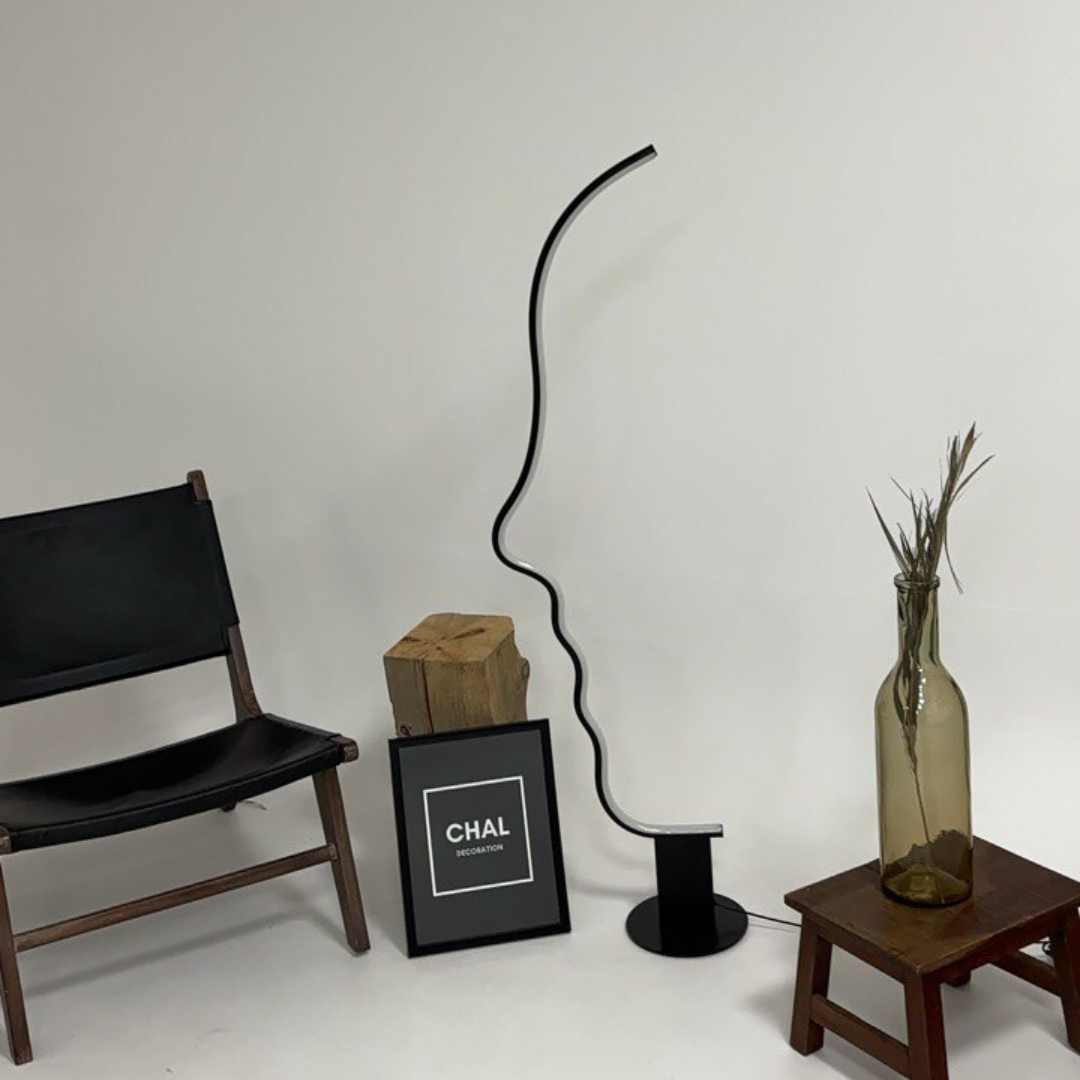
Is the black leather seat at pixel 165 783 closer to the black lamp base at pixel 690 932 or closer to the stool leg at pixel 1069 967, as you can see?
the black lamp base at pixel 690 932

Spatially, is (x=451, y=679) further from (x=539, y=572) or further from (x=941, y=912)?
(x=941, y=912)

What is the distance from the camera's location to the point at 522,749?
10.4 feet

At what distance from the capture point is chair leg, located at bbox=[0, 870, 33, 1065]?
2.87 meters

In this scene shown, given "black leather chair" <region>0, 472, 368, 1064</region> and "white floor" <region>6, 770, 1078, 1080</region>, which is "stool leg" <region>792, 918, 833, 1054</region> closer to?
"white floor" <region>6, 770, 1078, 1080</region>

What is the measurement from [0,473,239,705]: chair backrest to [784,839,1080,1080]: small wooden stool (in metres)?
1.51

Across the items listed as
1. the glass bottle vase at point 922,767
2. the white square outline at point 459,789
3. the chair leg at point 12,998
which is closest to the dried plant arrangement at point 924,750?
the glass bottle vase at point 922,767

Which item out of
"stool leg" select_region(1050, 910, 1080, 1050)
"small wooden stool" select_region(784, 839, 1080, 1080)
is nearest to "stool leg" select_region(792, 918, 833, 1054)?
"small wooden stool" select_region(784, 839, 1080, 1080)

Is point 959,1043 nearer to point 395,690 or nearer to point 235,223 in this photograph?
point 395,690

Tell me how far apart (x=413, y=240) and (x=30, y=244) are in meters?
1.04

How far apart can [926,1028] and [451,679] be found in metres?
1.15

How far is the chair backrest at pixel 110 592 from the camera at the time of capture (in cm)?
340

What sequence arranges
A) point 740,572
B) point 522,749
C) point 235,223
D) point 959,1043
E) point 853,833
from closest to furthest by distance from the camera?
point 959,1043 → point 522,749 → point 853,833 → point 740,572 → point 235,223

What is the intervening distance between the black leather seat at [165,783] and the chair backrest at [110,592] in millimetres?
251

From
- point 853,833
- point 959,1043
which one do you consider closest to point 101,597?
point 853,833
